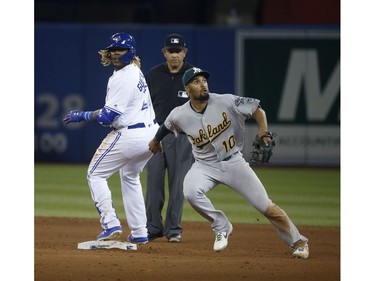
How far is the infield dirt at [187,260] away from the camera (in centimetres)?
603

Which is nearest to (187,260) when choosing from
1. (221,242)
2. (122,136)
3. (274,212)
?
(221,242)

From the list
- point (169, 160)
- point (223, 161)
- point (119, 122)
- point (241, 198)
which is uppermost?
point (119, 122)

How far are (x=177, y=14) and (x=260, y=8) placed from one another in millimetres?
1935

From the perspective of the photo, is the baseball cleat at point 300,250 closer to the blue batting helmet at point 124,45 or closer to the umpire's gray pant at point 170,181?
the umpire's gray pant at point 170,181

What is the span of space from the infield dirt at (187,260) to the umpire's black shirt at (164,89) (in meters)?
1.07

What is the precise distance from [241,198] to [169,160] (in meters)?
4.29

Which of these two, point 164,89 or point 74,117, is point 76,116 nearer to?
point 74,117

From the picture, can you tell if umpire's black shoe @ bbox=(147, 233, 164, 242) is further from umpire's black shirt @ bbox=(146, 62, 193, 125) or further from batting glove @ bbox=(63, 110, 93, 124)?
batting glove @ bbox=(63, 110, 93, 124)

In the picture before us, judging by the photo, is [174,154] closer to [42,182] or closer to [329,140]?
[42,182]

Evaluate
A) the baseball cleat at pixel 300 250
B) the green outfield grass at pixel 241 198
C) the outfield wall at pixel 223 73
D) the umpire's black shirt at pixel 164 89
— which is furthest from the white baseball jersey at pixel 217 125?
the outfield wall at pixel 223 73

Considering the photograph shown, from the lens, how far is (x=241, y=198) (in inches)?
478

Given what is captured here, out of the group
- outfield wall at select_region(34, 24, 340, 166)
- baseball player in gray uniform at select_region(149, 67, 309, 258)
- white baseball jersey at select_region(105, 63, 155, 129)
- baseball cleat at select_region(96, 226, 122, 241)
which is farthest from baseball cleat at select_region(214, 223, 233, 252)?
outfield wall at select_region(34, 24, 340, 166)
